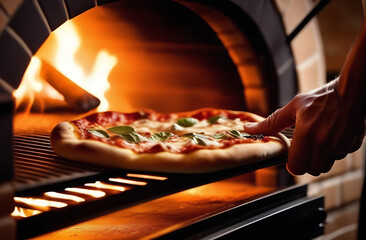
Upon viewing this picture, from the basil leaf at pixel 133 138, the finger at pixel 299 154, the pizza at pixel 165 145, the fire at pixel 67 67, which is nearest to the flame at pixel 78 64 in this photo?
the fire at pixel 67 67

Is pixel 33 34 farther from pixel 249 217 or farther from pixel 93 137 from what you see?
pixel 249 217

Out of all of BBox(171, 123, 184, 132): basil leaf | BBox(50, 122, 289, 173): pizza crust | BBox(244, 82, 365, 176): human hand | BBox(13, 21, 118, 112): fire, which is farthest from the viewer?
BBox(13, 21, 118, 112): fire

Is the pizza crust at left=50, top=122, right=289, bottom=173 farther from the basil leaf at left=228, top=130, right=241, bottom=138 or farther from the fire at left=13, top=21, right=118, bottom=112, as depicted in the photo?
the fire at left=13, top=21, right=118, bottom=112

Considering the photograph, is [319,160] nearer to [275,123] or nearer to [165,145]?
[275,123]

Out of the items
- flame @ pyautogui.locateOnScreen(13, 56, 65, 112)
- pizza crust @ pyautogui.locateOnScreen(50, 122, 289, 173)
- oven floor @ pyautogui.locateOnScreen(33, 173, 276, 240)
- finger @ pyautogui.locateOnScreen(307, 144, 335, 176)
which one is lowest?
oven floor @ pyautogui.locateOnScreen(33, 173, 276, 240)

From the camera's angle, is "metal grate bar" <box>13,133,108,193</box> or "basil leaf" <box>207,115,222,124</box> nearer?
"metal grate bar" <box>13,133,108,193</box>

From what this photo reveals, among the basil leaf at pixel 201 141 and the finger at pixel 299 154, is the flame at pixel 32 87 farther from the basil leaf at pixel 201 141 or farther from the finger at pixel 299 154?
the finger at pixel 299 154

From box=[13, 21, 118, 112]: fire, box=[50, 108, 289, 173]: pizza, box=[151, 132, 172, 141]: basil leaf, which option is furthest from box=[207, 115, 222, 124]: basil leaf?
box=[13, 21, 118, 112]: fire

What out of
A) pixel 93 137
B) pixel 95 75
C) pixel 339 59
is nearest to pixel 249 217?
pixel 93 137
